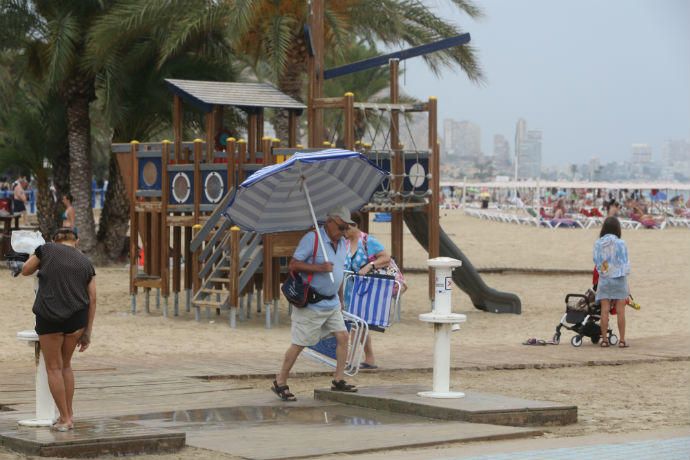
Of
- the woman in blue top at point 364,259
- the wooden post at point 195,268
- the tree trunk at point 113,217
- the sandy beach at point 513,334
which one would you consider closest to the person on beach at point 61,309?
the sandy beach at point 513,334

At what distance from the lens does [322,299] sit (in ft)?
32.4

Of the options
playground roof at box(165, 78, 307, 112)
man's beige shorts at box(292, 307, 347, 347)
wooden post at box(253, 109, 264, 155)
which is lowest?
man's beige shorts at box(292, 307, 347, 347)

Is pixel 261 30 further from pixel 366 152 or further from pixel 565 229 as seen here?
pixel 565 229

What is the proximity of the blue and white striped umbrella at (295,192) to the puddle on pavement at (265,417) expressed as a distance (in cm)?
195

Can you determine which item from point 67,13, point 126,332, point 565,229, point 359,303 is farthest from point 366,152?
point 565,229

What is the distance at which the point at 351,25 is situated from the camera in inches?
1023

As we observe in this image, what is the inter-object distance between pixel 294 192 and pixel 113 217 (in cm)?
1660

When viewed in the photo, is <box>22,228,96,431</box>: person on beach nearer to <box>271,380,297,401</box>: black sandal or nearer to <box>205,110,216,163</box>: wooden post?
<box>271,380,297,401</box>: black sandal

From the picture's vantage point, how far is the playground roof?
18.2 metres

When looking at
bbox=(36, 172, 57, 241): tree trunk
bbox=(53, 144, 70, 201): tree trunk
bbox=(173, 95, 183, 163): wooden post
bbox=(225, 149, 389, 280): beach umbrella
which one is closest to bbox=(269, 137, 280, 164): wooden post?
bbox=(173, 95, 183, 163): wooden post

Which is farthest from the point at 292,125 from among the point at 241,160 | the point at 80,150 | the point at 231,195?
the point at 80,150

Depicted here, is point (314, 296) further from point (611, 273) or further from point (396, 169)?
point (396, 169)

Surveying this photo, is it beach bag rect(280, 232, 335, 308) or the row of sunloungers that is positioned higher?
beach bag rect(280, 232, 335, 308)

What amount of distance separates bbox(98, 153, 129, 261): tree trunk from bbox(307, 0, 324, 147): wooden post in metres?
7.61
